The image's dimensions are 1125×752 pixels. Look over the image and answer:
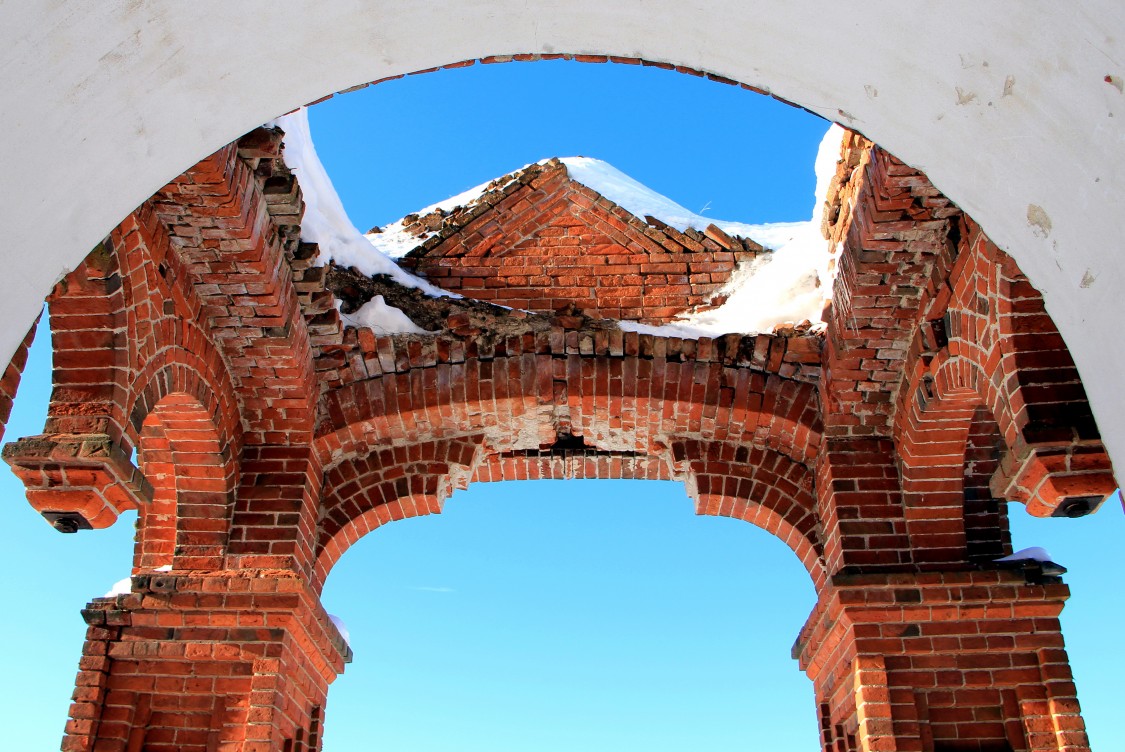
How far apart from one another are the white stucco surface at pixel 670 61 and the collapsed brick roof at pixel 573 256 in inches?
188

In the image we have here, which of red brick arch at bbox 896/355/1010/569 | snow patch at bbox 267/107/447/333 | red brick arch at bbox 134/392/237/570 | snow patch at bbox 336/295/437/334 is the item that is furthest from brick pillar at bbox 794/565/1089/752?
red brick arch at bbox 134/392/237/570

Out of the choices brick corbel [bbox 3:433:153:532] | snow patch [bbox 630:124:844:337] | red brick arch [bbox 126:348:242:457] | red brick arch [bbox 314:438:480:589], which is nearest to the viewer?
brick corbel [bbox 3:433:153:532]

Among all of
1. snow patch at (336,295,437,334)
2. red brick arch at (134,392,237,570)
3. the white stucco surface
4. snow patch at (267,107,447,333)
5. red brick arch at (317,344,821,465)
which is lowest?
the white stucco surface

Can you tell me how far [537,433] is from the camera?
6566 millimetres

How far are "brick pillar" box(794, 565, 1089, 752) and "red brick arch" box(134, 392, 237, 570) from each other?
3304 millimetres

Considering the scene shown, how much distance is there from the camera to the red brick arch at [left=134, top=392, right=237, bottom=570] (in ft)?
18.4

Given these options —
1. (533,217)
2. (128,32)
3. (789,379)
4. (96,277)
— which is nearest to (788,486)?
(789,379)

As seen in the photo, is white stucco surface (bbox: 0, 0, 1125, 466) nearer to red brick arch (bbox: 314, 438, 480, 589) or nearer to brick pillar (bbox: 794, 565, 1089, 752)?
brick pillar (bbox: 794, 565, 1089, 752)

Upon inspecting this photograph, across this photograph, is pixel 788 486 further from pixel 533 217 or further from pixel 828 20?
pixel 828 20

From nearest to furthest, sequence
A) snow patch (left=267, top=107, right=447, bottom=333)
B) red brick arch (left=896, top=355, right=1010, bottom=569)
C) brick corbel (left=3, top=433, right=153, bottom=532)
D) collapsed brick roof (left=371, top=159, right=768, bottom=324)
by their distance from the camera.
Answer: brick corbel (left=3, top=433, right=153, bottom=532)
red brick arch (left=896, top=355, right=1010, bottom=569)
snow patch (left=267, top=107, right=447, bottom=333)
collapsed brick roof (left=371, top=159, right=768, bottom=324)

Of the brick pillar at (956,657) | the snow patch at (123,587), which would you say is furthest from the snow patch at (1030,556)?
the snow patch at (123,587)

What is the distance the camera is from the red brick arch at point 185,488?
559cm

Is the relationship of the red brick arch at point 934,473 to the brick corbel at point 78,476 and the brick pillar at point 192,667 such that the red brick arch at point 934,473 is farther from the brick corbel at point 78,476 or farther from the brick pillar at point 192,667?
the brick corbel at point 78,476

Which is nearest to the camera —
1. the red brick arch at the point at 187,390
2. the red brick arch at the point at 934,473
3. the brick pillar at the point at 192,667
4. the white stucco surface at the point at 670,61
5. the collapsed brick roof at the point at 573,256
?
the white stucco surface at the point at 670,61
